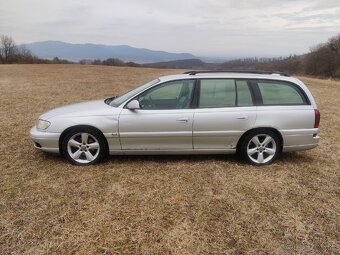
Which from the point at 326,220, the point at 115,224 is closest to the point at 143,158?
the point at 115,224

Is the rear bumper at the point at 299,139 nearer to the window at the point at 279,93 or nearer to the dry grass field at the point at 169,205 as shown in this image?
the dry grass field at the point at 169,205

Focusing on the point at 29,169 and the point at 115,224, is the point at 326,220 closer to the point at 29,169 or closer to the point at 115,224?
the point at 115,224

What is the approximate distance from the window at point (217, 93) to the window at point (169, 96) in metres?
0.21

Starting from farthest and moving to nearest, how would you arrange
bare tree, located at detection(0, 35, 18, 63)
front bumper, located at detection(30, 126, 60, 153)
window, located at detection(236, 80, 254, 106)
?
1. bare tree, located at detection(0, 35, 18, 63)
2. window, located at detection(236, 80, 254, 106)
3. front bumper, located at detection(30, 126, 60, 153)

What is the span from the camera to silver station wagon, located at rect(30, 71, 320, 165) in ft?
17.2

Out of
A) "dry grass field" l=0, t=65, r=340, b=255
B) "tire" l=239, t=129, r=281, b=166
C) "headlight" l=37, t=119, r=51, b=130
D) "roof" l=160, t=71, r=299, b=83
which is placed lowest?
"dry grass field" l=0, t=65, r=340, b=255

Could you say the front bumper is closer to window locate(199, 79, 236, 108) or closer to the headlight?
the headlight

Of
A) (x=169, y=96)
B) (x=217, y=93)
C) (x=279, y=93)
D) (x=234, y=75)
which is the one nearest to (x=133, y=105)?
(x=169, y=96)

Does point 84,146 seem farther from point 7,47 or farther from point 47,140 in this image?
point 7,47

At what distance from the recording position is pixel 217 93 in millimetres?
5391

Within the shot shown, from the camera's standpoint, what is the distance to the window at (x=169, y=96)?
17.6 feet

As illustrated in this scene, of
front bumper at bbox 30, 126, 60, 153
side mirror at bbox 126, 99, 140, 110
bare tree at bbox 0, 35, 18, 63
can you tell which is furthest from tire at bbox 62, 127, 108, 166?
bare tree at bbox 0, 35, 18, 63

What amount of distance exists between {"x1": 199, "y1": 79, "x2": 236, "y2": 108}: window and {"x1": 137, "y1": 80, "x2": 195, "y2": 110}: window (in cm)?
21

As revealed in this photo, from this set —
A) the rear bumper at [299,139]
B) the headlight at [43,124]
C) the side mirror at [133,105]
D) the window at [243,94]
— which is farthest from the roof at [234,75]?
the headlight at [43,124]
